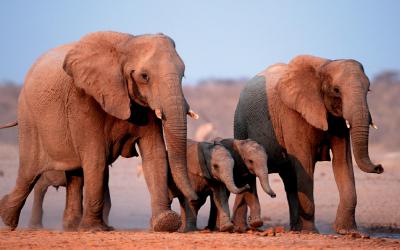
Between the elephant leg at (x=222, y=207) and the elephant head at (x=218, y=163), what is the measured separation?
0.23m

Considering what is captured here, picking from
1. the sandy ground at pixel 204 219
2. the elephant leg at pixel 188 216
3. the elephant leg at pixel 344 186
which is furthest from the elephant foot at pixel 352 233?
the elephant leg at pixel 188 216

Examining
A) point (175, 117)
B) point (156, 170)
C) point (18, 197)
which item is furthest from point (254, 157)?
point (18, 197)

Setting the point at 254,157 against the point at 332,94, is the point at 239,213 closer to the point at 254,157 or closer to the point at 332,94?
the point at 254,157

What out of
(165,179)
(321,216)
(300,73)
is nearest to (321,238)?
(165,179)

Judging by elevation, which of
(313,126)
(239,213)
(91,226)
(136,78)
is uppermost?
(136,78)

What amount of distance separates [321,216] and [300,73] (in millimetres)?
6643

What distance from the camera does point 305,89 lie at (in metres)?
13.7

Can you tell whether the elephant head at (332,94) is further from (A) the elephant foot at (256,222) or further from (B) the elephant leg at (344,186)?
(A) the elephant foot at (256,222)

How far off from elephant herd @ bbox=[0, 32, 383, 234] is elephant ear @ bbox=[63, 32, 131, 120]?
0.04 ft

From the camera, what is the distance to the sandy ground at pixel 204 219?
10.6 meters

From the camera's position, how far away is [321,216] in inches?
A: 792

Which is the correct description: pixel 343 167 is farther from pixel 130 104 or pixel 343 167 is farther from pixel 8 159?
pixel 8 159

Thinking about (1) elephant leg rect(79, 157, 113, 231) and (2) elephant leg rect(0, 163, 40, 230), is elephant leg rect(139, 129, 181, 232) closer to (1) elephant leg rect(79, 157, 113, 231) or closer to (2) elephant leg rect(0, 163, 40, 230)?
(1) elephant leg rect(79, 157, 113, 231)

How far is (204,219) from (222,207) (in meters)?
8.10
